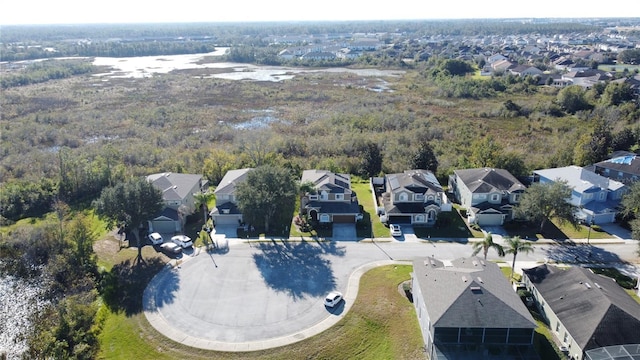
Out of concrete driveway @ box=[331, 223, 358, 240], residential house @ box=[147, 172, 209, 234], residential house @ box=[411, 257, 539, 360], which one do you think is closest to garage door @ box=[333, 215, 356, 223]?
concrete driveway @ box=[331, 223, 358, 240]

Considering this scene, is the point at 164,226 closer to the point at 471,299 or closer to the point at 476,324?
the point at 471,299

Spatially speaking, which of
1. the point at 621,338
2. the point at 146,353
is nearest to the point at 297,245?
the point at 146,353

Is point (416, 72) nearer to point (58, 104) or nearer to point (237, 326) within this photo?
point (58, 104)

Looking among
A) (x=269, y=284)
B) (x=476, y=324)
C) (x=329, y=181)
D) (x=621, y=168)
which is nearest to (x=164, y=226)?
(x=269, y=284)

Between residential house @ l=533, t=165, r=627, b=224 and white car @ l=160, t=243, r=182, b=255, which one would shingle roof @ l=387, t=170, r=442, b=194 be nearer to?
residential house @ l=533, t=165, r=627, b=224

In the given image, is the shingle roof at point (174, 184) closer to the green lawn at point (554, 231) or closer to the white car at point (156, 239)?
the white car at point (156, 239)

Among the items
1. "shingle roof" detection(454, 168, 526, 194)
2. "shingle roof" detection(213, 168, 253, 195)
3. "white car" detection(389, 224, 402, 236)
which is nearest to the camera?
"white car" detection(389, 224, 402, 236)
